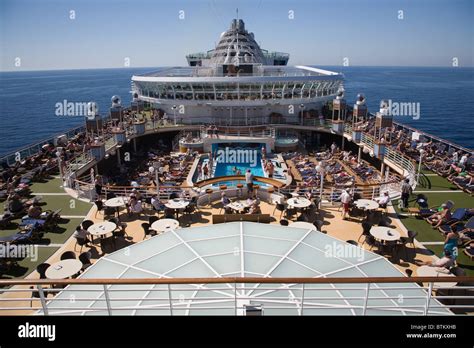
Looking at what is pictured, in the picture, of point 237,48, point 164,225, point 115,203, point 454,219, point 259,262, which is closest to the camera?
point 259,262

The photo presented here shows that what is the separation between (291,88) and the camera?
29484mm

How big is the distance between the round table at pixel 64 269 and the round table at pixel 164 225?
8.48 feet

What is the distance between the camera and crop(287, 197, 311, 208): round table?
1216cm

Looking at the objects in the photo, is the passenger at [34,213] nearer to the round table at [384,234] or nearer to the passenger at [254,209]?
the passenger at [254,209]

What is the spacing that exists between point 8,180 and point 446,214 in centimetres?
1937

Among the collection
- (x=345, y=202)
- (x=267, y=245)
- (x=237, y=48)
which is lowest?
(x=345, y=202)

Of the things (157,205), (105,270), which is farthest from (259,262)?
(157,205)

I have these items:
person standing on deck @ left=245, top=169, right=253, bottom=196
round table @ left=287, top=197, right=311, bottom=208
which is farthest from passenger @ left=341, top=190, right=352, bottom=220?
person standing on deck @ left=245, top=169, right=253, bottom=196

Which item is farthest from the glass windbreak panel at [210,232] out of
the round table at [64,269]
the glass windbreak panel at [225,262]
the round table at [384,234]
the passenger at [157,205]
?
the passenger at [157,205]

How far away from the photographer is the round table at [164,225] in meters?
10.7

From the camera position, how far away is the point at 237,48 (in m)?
37.9

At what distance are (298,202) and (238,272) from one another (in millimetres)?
6980

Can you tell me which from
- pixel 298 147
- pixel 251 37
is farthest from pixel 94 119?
pixel 251 37

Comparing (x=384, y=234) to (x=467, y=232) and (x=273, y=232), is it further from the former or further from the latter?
(x=273, y=232)
